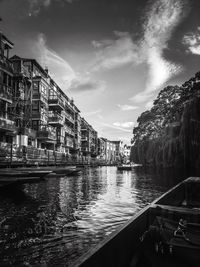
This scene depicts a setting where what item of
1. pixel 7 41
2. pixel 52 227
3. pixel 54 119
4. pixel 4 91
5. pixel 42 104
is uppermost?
pixel 7 41

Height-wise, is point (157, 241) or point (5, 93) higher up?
point (5, 93)

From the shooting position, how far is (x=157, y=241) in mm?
4645

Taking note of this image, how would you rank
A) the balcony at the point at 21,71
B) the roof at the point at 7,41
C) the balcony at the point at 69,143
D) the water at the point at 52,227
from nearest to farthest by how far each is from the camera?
the water at the point at 52,227 → the roof at the point at 7,41 → the balcony at the point at 21,71 → the balcony at the point at 69,143

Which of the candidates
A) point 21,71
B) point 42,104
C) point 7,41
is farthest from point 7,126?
point 42,104

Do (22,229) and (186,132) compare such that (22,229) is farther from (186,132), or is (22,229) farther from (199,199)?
(186,132)

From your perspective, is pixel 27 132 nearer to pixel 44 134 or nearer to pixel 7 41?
pixel 44 134

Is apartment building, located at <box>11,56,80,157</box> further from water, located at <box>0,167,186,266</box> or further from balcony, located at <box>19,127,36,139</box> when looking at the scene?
water, located at <box>0,167,186,266</box>

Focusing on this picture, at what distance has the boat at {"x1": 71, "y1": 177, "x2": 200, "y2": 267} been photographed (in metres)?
3.86

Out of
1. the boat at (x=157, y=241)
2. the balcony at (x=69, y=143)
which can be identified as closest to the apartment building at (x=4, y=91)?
the balcony at (x=69, y=143)

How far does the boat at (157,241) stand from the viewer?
152 inches

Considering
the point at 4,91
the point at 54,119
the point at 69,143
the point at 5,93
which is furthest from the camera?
the point at 69,143

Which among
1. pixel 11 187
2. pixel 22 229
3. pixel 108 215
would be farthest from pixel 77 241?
pixel 11 187

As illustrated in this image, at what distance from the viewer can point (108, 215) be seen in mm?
11227

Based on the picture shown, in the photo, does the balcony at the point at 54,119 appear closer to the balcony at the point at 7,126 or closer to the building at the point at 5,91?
the building at the point at 5,91
